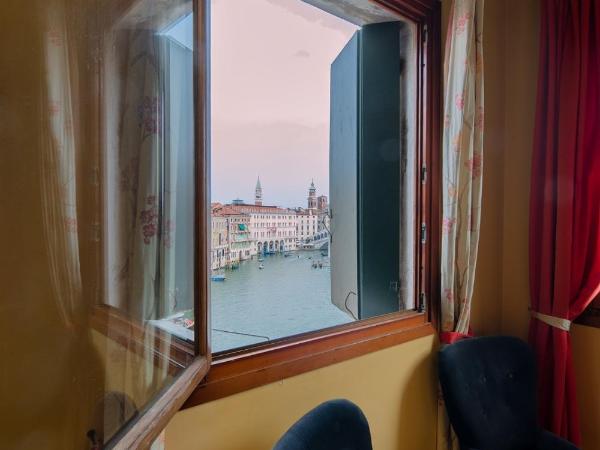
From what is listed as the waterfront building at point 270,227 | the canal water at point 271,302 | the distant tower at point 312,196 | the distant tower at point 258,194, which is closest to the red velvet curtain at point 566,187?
the canal water at point 271,302

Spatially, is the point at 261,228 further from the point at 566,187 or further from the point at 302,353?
the point at 566,187

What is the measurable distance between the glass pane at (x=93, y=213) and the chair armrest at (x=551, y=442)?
1379mm

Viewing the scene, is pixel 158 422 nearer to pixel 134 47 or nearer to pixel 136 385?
pixel 136 385

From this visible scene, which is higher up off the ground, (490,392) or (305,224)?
(305,224)

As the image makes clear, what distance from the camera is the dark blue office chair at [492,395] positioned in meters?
1.23

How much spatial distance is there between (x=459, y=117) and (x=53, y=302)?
1.46 m

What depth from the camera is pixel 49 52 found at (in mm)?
741

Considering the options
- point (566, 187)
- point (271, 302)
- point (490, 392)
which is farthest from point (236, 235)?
point (566, 187)

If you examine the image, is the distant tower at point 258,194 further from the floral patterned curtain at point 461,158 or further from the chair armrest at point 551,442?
the chair armrest at point 551,442

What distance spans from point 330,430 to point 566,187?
4.35 feet

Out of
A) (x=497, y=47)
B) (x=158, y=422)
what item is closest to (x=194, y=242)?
(x=158, y=422)

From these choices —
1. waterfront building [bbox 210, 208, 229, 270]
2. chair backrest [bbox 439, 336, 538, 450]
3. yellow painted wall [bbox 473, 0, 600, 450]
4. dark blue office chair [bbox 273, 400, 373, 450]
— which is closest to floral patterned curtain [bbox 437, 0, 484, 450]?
chair backrest [bbox 439, 336, 538, 450]

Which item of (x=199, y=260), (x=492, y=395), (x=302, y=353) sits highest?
(x=199, y=260)

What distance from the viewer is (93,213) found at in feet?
2.56
